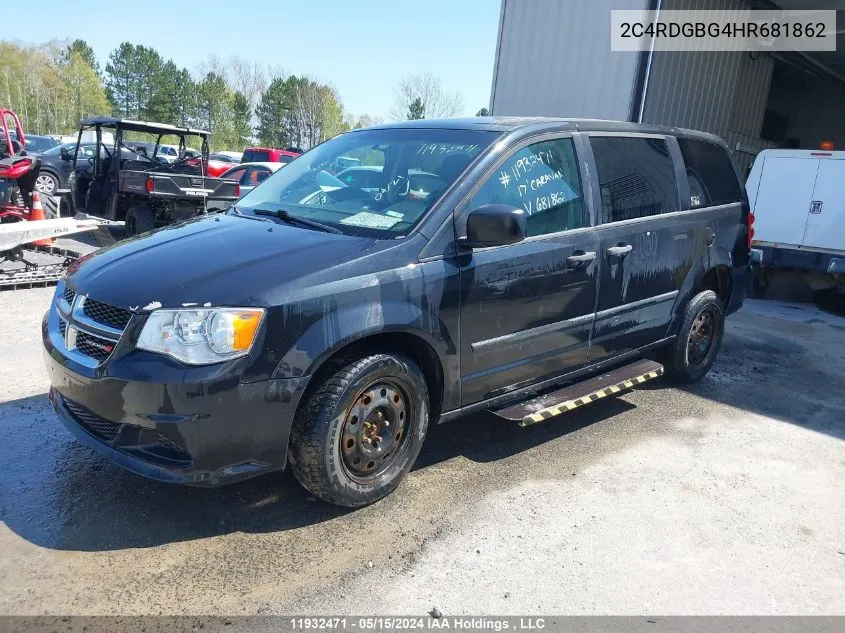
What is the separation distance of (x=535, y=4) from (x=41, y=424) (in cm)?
950

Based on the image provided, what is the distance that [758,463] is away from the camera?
3.94 m

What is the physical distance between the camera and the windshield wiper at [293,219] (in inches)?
128

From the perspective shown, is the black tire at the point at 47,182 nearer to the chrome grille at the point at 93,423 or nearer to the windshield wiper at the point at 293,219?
the windshield wiper at the point at 293,219

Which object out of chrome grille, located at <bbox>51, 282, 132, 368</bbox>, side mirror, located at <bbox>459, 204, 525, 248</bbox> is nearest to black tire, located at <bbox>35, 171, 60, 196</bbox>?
chrome grille, located at <bbox>51, 282, 132, 368</bbox>

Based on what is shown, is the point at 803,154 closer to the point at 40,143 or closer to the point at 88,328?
the point at 88,328

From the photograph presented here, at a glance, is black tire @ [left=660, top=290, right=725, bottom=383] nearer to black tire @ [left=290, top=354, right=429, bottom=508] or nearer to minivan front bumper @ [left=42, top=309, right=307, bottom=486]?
black tire @ [left=290, top=354, right=429, bottom=508]

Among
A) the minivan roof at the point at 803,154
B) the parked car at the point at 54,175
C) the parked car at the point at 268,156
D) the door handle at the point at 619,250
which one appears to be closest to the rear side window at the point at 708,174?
the door handle at the point at 619,250

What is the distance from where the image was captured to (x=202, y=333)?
8.52 ft

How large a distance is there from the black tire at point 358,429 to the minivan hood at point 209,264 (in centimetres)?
50

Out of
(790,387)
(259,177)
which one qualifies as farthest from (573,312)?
(259,177)

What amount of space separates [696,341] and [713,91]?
8519 millimetres

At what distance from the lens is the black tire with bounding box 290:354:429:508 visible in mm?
2836

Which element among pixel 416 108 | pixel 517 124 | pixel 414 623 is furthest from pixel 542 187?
pixel 416 108

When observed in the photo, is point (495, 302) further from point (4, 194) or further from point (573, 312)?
point (4, 194)
